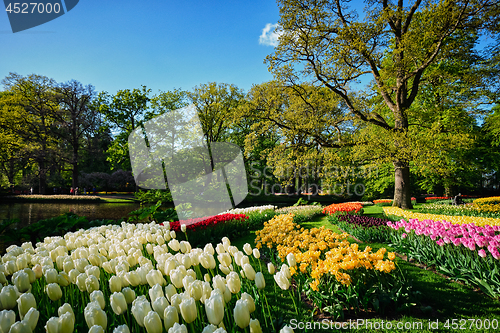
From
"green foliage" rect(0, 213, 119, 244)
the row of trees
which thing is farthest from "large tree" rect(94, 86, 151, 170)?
"green foliage" rect(0, 213, 119, 244)

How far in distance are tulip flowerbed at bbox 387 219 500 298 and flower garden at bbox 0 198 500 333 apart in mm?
17

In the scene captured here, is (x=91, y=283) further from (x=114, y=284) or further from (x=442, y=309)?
(x=442, y=309)

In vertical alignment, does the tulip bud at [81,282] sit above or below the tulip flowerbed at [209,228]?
above

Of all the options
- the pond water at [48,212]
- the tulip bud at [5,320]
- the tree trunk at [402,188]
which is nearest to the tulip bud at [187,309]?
the tulip bud at [5,320]

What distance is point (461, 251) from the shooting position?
3584 millimetres

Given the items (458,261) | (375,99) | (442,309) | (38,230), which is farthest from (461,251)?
(375,99)

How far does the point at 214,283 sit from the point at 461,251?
13.0 ft

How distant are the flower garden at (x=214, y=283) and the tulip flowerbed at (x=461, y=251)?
0.02m

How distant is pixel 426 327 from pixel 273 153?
11.4 meters

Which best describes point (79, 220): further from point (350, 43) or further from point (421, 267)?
point (350, 43)

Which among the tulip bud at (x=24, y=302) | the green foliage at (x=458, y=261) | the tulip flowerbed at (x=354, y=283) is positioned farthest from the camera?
the green foliage at (x=458, y=261)

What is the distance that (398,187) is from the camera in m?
11.7

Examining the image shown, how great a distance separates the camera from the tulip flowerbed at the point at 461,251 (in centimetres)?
297

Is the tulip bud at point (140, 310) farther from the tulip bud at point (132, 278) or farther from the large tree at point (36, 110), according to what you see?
the large tree at point (36, 110)
